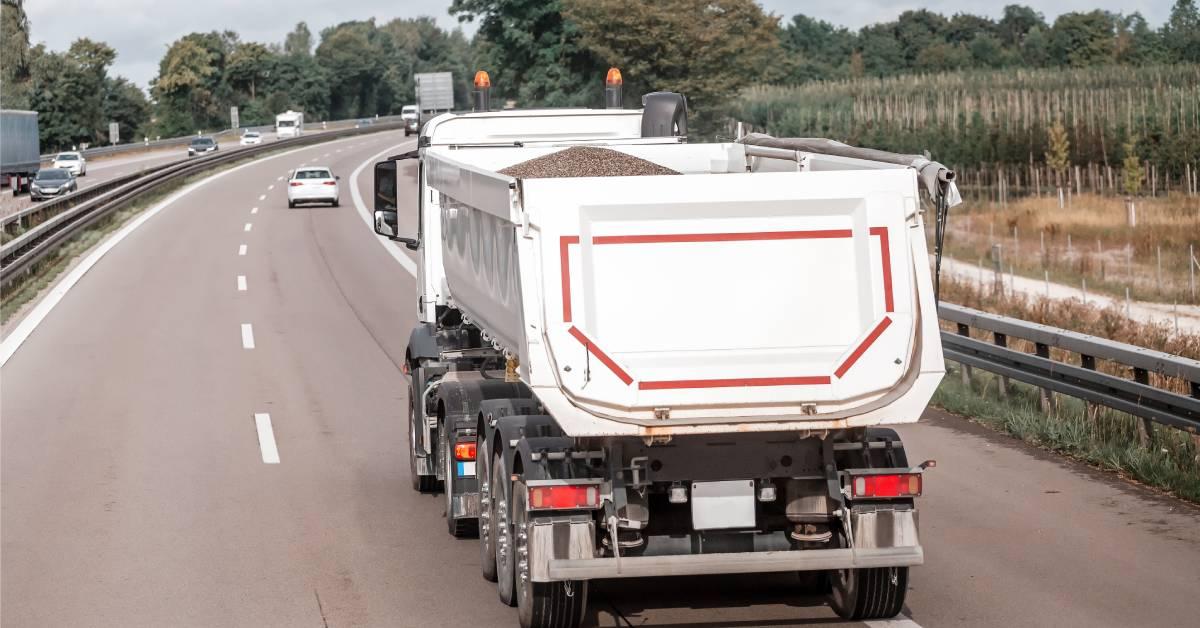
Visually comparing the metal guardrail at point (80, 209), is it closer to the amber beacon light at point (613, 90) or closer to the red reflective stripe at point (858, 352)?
the amber beacon light at point (613, 90)

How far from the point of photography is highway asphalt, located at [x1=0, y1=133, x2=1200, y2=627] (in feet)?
27.0

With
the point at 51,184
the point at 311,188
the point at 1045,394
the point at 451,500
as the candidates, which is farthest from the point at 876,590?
the point at 51,184

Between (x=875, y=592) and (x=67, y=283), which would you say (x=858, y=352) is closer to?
(x=875, y=592)

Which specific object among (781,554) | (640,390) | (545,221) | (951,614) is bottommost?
(951,614)

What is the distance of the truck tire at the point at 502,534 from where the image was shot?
8047mm

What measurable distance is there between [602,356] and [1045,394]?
795 centimetres

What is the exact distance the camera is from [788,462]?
7.34 m

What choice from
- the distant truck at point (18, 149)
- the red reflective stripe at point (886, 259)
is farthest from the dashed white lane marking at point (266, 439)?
the distant truck at point (18, 149)

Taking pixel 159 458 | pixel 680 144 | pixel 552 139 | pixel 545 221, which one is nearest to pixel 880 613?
pixel 545 221

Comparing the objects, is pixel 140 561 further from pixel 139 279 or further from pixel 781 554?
pixel 139 279

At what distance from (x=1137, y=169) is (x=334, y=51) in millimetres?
129720

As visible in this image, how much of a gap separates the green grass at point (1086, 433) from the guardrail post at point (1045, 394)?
72 mm

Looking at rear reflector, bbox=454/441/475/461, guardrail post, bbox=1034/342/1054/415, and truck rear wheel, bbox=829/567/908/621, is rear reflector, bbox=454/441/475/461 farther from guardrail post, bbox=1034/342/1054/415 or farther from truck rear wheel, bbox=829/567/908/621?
guardrail post, bbox=1034/342/1054/415

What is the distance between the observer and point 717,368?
7.07 metres
